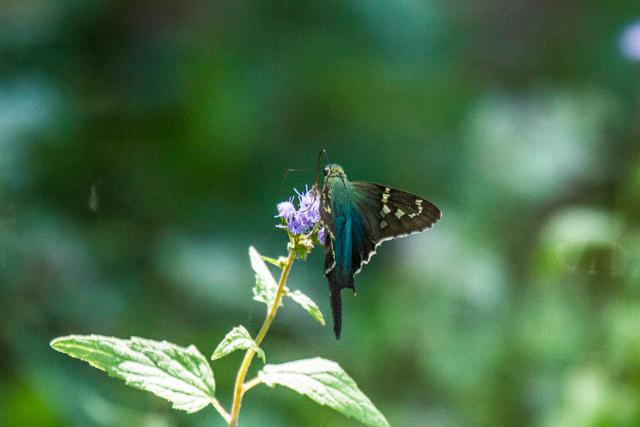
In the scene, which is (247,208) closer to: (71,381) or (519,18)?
(71,381)

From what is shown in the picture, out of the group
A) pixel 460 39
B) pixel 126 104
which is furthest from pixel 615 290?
pixel 126 104

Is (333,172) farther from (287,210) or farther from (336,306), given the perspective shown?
(336,306)

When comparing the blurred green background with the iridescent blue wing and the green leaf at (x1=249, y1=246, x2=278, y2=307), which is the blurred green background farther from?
the iridescent blue wing

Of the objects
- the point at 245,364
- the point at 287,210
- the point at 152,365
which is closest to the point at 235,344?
the point at 245,364

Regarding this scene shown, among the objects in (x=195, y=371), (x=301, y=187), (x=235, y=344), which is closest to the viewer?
(x=235, y=344)

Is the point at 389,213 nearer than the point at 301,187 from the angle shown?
Yes
